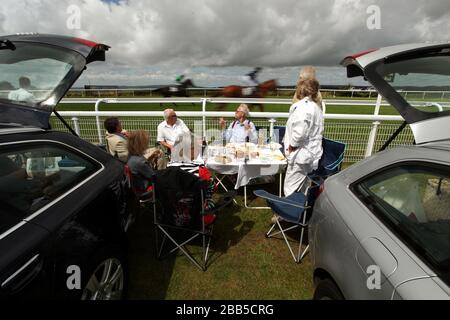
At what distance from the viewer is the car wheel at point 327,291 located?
1.45m

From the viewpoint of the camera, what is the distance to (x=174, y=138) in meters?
4.82

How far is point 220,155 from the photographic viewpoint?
395 centimetres

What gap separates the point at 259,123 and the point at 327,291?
13.8ft

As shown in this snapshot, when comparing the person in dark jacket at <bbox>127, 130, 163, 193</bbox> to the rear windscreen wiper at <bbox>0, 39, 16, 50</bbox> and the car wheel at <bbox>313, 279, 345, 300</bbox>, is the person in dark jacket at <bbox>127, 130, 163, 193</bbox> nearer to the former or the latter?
the rear windscreen wiper at <bbox>0, 39, 16, 50</bbox>

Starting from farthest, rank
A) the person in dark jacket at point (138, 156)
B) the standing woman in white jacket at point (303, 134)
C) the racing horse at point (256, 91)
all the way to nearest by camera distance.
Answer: the racing horse at point (256, 91) < the person in dark jacket at point (138, 156) < the standing woman in white jacket at point (303, 134)

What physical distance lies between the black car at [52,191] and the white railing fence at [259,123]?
2875 millimetres

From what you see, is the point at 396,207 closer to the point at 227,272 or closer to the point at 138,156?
the point at 227,272

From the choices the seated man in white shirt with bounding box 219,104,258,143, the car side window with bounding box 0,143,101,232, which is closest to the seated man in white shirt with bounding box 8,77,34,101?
the car side window with bounding box 0,143,101,232

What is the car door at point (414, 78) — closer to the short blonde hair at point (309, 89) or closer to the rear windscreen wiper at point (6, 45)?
the short blonde hair at point (309, 89)

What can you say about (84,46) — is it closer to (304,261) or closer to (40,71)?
(40,71)

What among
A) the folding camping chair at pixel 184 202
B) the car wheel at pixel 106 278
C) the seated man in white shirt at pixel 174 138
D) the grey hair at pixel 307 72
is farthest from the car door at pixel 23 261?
the seated man in white shirt at pixel 174 138

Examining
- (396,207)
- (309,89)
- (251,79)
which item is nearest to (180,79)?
(251,79)
